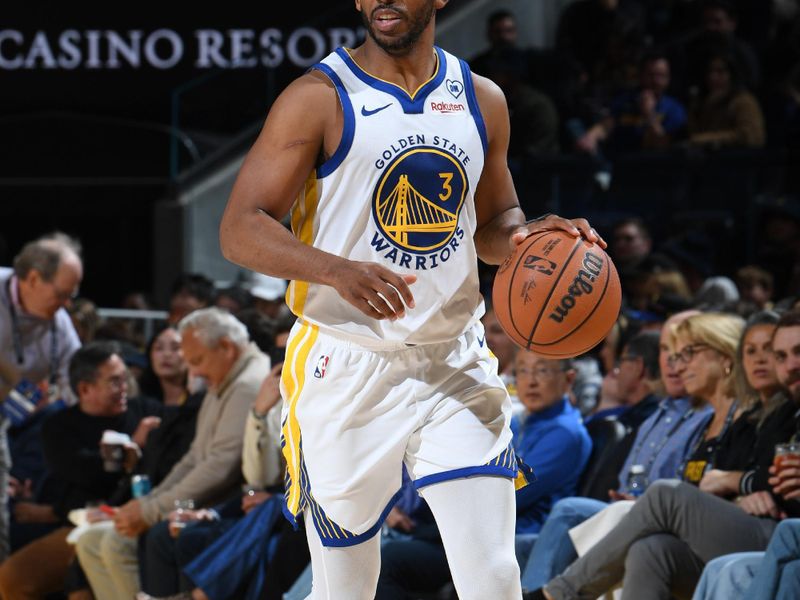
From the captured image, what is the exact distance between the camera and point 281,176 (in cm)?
303

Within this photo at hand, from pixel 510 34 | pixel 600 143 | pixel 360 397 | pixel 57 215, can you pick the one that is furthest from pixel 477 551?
pixel 57 215

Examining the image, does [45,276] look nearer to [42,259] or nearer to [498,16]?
[42,259]

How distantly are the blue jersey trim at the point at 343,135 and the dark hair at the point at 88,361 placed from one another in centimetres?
367

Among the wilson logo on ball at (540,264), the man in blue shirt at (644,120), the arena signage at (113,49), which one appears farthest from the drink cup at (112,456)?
the arena signage at (113,49)

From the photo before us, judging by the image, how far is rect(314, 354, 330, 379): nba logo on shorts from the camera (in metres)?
3.09

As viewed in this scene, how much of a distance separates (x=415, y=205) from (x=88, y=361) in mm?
3815

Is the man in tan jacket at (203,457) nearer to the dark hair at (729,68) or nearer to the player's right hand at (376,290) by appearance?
the player's right hand at (376,290)

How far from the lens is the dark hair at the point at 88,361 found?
650 cm

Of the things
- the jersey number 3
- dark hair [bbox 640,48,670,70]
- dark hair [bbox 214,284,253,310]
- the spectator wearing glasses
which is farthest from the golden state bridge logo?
dark hair [bbox 640,48,670,70]

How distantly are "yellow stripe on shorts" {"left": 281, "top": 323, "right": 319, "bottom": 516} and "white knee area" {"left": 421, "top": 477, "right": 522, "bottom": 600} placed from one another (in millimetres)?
319

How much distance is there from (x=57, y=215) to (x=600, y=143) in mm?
5128

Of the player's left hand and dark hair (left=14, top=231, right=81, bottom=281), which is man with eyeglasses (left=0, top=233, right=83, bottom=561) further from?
the player's left hand

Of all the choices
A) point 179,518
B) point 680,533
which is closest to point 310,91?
point 680,533

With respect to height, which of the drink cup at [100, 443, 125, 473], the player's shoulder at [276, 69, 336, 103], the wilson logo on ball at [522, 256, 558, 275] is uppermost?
the player's shoulder at [276, 69, 336, 103]
